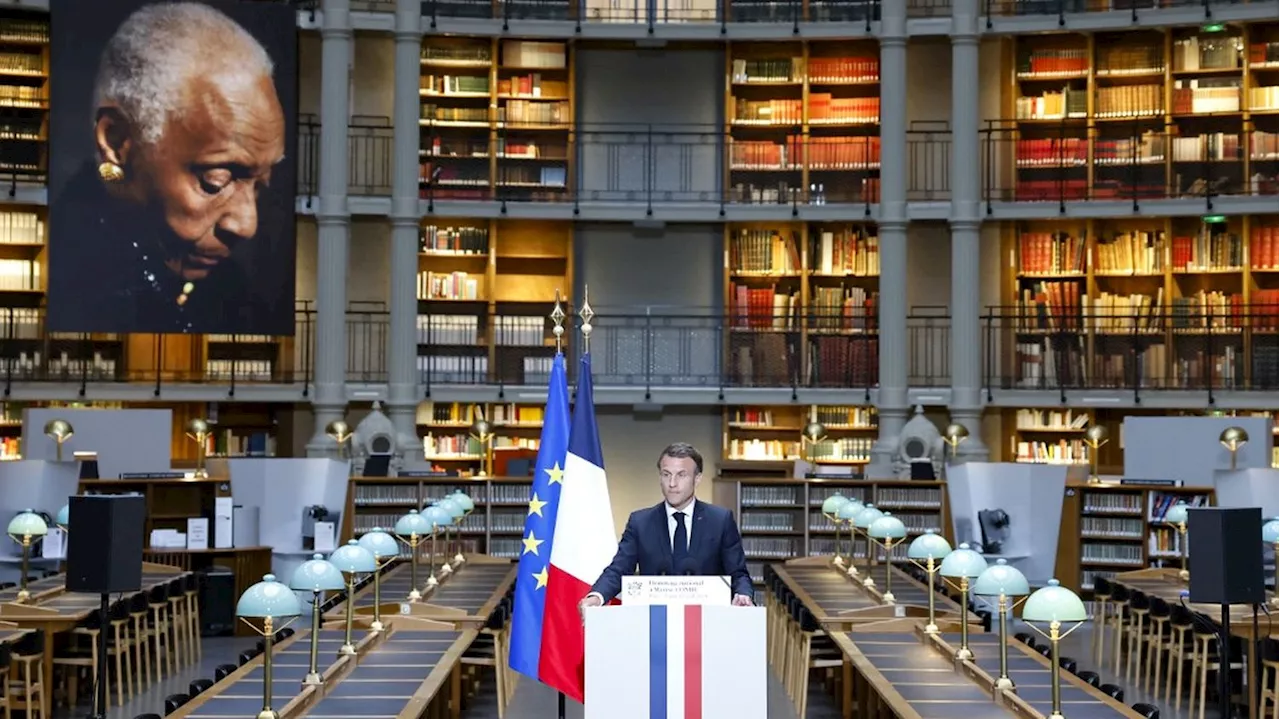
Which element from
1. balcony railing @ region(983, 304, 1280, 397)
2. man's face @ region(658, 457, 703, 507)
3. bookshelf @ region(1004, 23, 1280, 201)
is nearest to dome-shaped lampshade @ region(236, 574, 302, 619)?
man's face @ region(658, 457, 703, 507)

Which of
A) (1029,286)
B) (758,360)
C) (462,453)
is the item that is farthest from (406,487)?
(1029,286)

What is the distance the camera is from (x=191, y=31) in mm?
17062

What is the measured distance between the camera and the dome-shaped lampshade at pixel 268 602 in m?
6.42

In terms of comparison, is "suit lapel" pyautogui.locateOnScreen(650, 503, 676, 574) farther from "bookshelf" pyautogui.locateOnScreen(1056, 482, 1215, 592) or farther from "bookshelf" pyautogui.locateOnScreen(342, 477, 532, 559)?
"bookshelf" pyautogui.locateOnScreen(1056, 482, 1215, 592)

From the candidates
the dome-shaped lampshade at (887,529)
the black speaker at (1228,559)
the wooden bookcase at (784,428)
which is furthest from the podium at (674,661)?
the wooden bookcase at (784,428)

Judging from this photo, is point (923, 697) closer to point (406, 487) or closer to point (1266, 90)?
point (406, 487)

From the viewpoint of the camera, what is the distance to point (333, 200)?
56.3 ft

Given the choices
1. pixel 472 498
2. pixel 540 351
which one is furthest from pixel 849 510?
pixel 540 351

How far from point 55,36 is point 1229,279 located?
11.3 m

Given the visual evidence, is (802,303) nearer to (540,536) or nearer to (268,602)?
(540,536)

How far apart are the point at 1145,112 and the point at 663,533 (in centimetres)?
1326

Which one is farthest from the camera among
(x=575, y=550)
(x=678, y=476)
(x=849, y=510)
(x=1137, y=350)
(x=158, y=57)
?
(x=158, y=57)

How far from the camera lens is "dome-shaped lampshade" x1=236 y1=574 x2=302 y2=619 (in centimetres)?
642

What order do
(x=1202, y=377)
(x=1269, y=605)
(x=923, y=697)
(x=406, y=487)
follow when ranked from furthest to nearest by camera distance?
(x=1202, y=377) → (x=406, y=487) → (x=1269, y=605) → (x=923, y=697)
